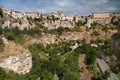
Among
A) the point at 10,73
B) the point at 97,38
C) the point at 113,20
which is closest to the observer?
the point at 10,73

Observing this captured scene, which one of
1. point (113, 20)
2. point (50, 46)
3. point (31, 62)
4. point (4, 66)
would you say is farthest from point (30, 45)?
point (113, 20)

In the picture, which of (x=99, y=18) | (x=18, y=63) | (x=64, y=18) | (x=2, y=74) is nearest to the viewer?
(x=2, y=74)

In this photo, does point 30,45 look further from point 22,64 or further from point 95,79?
point 95,79

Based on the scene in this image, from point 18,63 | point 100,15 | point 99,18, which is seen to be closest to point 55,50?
point 18,63

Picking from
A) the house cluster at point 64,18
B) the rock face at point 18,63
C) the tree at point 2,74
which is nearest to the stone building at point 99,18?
the house cluster at point 64,18

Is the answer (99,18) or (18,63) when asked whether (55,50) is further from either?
(99,18)

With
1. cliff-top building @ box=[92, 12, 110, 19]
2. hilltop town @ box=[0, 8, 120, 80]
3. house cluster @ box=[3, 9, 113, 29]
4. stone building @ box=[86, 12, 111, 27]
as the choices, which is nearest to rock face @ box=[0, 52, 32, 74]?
hilltop town @ box=[0, 8, 120, 80]

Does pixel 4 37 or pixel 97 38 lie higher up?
pixel 4 37
